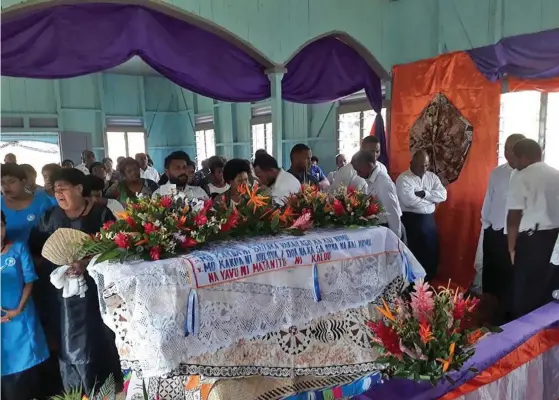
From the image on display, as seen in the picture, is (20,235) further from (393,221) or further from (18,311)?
(393,221)

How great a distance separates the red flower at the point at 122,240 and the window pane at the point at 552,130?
4043 mm

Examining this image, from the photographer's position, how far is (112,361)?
2.87 metres

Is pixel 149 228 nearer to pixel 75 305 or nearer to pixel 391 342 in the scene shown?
pixel 75 305

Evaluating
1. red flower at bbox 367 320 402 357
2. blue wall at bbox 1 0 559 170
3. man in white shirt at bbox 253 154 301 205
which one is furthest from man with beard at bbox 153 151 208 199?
red flower at bbox 367 320 402 357

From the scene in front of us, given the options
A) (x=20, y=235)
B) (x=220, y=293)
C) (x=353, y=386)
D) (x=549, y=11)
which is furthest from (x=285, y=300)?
(x=549, y=11)

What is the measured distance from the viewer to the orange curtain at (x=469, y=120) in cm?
462

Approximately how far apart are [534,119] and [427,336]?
12.3 ft

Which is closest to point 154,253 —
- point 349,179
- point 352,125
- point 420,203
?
point 349,179

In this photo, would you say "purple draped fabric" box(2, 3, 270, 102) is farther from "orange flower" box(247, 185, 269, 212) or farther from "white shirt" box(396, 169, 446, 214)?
"orange flower" box(247, 185, 269, 212)

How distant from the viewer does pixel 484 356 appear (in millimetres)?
2033

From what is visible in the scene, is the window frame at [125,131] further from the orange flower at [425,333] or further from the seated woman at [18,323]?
the orange flower at [425,333]

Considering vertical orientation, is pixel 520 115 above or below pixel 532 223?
above

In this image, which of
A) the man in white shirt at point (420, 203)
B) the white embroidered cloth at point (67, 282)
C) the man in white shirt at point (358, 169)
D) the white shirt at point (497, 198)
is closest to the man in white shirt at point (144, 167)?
the man in white shirt at point (358, 169)

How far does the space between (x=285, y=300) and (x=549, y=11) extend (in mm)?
3603
